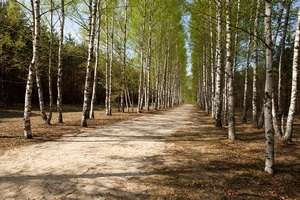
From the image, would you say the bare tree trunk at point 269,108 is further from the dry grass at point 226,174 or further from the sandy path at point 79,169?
the sandy path at point 79,169

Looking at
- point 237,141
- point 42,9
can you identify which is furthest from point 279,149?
point 42,9

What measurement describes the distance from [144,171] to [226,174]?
196 cm

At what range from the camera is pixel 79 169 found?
176 inches

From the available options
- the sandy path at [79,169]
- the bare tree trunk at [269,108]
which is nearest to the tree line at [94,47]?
→ the sandy path at [79,169]

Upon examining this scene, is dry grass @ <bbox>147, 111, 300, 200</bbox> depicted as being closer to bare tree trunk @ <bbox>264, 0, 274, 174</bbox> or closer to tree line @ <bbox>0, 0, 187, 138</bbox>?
bare tree trunk @ <bbox>264, 0, 274, 174</bbox>

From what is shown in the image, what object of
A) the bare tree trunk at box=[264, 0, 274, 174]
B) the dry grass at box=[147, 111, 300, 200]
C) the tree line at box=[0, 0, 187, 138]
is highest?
the tree line at box=[0, 0, 187, 138]

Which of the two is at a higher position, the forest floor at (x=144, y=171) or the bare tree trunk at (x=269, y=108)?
the bare tree trunk at (x=269, y=108)

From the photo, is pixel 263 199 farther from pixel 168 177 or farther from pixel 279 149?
pixel 279 149

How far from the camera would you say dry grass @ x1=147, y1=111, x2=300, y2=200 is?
139 inches

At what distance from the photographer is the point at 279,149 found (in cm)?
628

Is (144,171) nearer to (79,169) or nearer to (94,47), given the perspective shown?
(79,169)

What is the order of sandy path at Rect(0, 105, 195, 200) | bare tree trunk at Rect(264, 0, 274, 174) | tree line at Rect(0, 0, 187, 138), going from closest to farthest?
sandy path at Rect(0, 105, 195, 200) < bare tree trunk at Rect(264, 0, 274, 174) < tree line at Rect(0, 0, 187, 138)

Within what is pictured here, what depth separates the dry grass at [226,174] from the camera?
11.6ft

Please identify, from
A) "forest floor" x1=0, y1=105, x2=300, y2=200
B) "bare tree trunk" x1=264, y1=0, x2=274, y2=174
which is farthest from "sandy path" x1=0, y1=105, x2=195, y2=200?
"bare tree trunk" x1=264, y1=0, x2=274, y2=174
